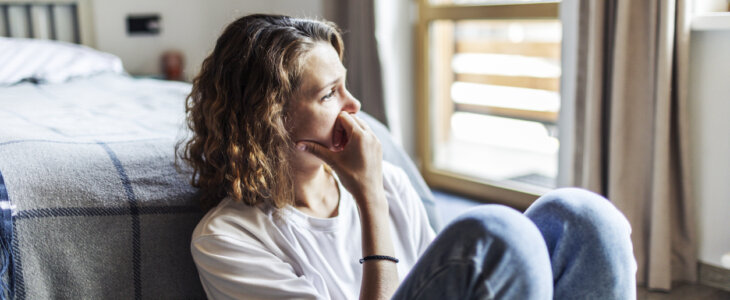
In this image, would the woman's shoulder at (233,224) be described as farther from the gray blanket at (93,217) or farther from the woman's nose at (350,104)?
the woman's nose at (350,104)

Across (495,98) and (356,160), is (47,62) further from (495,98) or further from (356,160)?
(495,98)

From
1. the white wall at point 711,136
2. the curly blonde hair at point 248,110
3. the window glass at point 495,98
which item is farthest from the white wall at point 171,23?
the curly blonde hair at point 248,110

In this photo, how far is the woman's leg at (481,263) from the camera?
79cm

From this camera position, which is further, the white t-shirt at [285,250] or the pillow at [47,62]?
the pillow at [47,62]

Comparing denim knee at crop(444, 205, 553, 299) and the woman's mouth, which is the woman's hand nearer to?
the woman's mouth

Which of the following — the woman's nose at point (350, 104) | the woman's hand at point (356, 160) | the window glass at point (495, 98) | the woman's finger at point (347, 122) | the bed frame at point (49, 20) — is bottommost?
the window glass at point (495, 98)

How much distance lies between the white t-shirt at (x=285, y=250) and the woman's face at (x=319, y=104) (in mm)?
117

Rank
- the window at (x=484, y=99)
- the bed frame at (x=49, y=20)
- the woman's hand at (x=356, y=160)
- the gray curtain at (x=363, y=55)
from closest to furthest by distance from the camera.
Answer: the woman's hand at (x=356, y=160)
the bed frame at (x=49, y=20)
the gray curtain at (x=363, y=55)
the window at (x=484, y=99)

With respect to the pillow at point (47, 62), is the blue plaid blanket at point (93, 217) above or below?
below

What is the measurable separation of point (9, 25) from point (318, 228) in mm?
2403

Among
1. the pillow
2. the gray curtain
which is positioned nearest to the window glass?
the gray curtain

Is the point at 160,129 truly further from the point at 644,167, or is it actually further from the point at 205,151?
the point at 644,167

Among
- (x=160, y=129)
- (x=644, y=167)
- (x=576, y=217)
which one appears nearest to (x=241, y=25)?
(x=160, y=129)

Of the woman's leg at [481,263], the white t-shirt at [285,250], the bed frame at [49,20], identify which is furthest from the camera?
the bed frame at [49,20]
